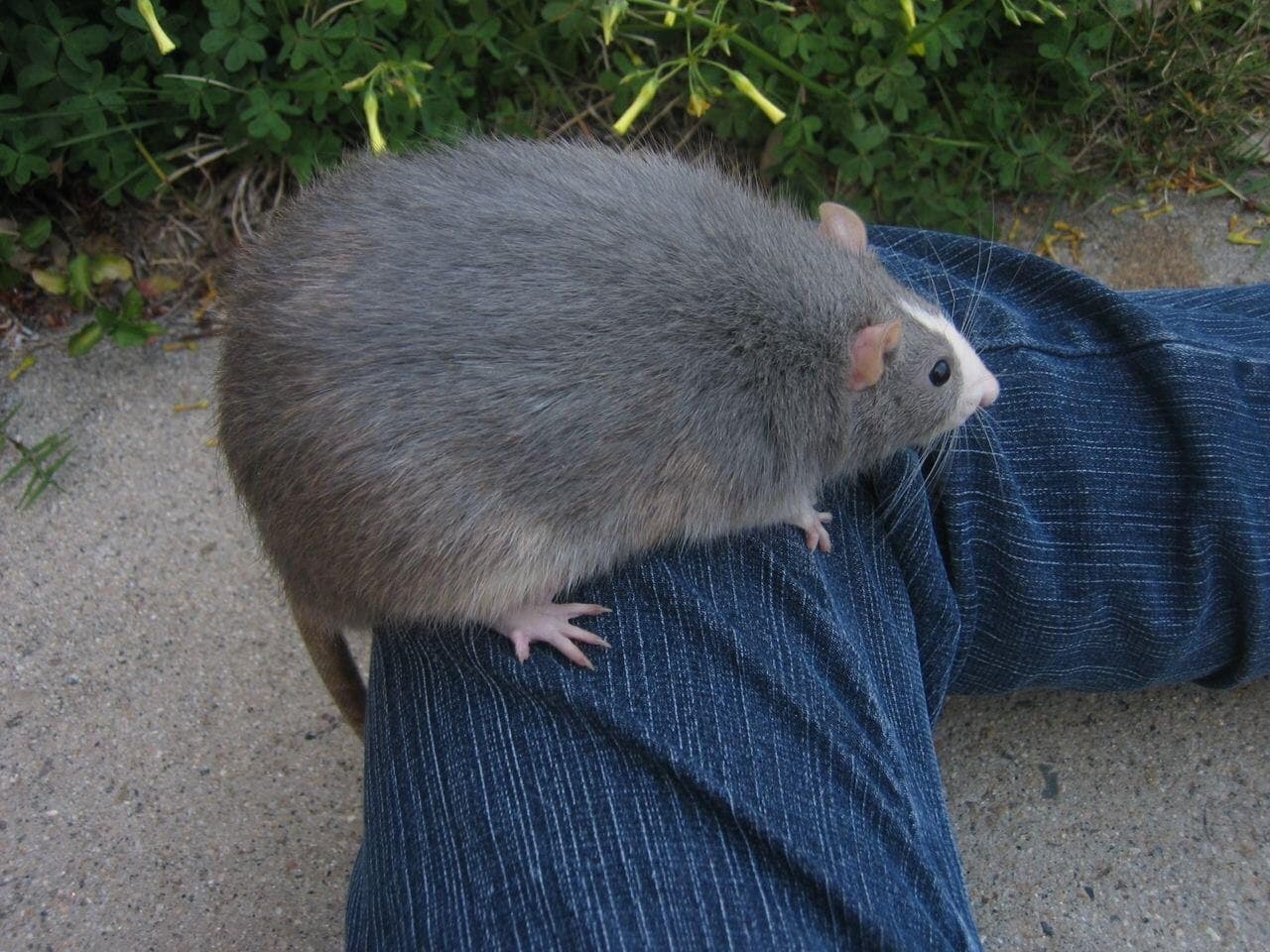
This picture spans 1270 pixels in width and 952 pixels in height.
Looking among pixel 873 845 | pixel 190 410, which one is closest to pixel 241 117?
pixel 190 410

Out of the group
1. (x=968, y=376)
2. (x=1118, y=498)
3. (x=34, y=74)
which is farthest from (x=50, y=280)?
(x=1118, y=498)

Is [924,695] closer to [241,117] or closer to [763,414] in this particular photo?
[763,414]

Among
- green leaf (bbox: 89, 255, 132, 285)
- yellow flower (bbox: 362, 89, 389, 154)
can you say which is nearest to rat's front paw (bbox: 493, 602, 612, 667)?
yellow flower (bbox: 362, 89, 389, 154)

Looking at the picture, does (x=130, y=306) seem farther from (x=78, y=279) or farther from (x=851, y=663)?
(x=851, y=663)

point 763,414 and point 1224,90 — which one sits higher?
point 1224,90

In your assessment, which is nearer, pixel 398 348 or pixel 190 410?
pixel 398 348

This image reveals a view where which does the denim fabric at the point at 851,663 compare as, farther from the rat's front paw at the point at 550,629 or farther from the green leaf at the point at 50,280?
the green leaf at the point at 50,280

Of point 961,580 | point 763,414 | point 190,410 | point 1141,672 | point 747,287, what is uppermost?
point 747,287
